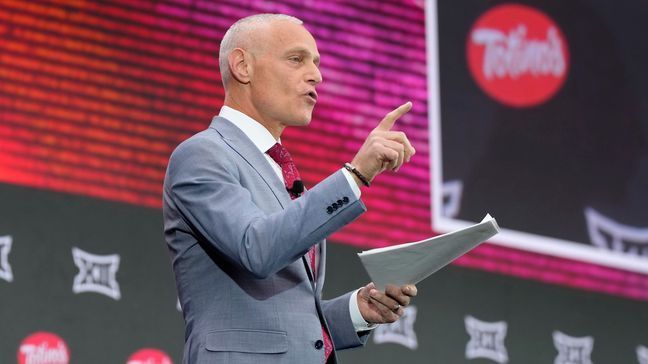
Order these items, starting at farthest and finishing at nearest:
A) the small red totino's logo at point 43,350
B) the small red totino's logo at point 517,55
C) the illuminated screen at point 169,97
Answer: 1. the small red totino's logo at point 517,55
2. the illuminated screen at point 169,97
3. the small red totino's logo at point 43,350

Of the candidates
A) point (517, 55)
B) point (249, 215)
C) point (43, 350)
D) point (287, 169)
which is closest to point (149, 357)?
point (43, 350)

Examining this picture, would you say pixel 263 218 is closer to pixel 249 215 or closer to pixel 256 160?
pixel 249 215

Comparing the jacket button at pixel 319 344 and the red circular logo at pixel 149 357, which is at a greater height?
the jacket button at pixel 319 344

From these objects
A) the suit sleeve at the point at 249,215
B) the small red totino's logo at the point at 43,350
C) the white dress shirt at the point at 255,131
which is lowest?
the small red totino's logo at the point at 43,350

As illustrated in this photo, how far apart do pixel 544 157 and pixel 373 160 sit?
223 cm

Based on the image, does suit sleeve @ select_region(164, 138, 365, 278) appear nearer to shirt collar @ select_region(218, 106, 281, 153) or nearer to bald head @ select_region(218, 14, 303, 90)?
shirt collar @ select_region(218, 106, 281, 153)

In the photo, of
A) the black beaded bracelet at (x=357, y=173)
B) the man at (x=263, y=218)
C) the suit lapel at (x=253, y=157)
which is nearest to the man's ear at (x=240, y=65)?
the man at (x=263, y=218)

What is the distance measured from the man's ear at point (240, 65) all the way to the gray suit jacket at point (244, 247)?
16cm

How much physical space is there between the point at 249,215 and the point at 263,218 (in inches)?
1.1

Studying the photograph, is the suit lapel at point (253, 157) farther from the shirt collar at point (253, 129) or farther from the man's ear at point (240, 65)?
the man's ear at point (240, 65)

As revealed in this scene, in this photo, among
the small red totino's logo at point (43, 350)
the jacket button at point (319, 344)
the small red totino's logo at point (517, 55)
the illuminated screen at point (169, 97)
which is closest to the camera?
the jacket button at point (319, 344)

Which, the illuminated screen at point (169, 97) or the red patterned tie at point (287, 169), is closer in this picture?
the red patterned tie at point (287, 169)

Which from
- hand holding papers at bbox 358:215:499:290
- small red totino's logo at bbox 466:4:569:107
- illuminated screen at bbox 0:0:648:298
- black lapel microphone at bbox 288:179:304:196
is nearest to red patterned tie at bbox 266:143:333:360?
black lapel microphone at bbox 288:179:304:196

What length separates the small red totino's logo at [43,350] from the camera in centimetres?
288
